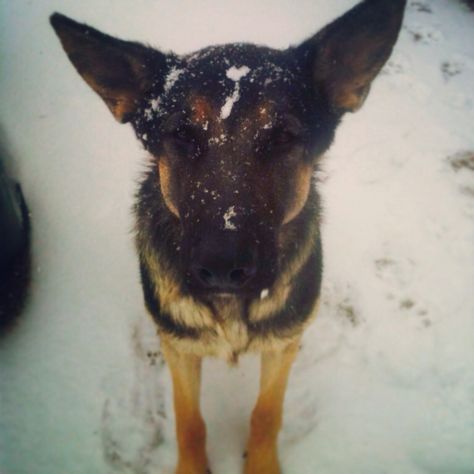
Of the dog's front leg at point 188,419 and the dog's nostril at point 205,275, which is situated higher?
the dog's nostril at point 205,275

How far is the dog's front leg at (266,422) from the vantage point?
3.03 meters

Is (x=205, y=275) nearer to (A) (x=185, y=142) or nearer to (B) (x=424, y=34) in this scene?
(A) (x=185, y=142)

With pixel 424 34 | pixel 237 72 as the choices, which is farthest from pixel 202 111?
pixel 424 34

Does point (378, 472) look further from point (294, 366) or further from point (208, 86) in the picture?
point (208, 86)

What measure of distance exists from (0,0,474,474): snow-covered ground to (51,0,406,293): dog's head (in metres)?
0.82

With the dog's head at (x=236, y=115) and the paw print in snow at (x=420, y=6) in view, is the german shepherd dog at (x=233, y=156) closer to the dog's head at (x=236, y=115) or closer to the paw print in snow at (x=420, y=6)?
the dog's head at (x=236, y=115)

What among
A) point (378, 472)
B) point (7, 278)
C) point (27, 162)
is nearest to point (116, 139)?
point (27, 162)

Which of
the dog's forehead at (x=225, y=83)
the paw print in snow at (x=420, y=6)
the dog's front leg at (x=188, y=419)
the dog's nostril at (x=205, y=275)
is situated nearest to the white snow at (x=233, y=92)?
the dog's forehead at (x=225, y=83)

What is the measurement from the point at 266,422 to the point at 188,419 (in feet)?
1.94

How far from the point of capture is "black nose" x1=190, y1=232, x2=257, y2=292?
176cm

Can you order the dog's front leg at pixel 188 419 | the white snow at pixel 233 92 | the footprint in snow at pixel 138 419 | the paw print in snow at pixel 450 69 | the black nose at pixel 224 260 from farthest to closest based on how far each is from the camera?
the paw print in snow at pixel 450 69 < the footprint in snow at pixel 138 419 < the dog's front leg at pixel 188 419 < the white snow at pixel 233 92 < the black nose at pixel 224 260

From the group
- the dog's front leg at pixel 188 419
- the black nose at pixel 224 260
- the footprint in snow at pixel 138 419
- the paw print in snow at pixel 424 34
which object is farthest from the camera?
the paw print in snow at pixel 424 34

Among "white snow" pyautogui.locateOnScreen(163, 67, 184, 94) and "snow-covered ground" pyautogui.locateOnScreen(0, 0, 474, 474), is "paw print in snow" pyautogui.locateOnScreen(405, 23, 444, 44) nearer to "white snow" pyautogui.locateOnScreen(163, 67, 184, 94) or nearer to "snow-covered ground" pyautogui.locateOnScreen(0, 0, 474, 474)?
"snow-covered ground" pyautogui.locateOnScreen(0, 0, 474, 474)

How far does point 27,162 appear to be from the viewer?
488cm
